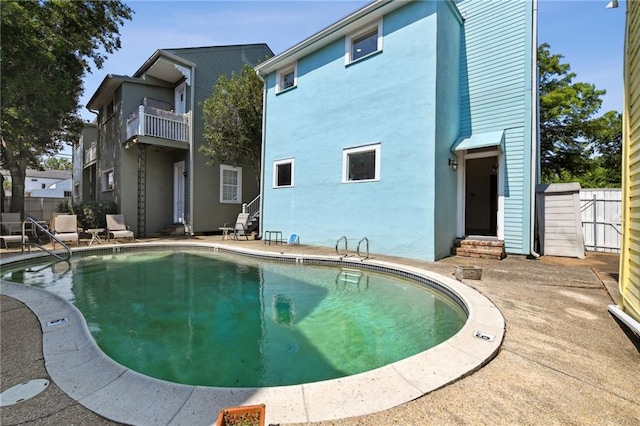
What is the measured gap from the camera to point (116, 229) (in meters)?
11.3

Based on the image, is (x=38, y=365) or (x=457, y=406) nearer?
(x=457, y=406)

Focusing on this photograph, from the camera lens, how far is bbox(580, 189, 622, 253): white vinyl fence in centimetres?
886

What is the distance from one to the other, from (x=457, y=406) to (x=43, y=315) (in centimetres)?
472

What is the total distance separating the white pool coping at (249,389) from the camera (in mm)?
1868

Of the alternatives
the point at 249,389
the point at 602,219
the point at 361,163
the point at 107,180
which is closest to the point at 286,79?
the point at 361,163

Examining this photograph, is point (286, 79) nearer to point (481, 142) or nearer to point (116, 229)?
point (481, 142)

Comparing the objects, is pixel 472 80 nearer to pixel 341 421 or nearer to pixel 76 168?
pixel 341 421

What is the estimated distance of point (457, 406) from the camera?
195 centimetres

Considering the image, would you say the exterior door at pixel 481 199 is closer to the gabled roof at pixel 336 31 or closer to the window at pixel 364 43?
the window at pixel 364 43

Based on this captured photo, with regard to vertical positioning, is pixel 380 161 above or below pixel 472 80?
below

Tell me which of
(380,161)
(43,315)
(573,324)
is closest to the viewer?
(573,324)

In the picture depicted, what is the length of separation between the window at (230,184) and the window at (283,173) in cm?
386

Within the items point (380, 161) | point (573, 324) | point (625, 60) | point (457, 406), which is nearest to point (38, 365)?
point (457, 406)

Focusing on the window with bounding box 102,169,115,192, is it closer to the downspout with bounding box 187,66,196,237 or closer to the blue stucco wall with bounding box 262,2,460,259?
the downspout with bounding box 187,66,196,237
